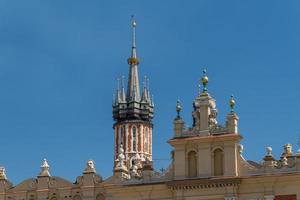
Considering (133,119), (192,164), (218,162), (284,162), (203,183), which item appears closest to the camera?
(284,162)

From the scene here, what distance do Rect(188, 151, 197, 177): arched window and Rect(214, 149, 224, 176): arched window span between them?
169 cm

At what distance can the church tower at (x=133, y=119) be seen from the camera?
117m

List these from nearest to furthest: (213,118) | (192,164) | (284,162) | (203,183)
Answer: (284,162), (203,183), (192,164), (213,118)

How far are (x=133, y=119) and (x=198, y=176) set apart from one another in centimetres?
5795

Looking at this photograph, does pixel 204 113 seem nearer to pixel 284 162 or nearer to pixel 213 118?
pixel 213 118

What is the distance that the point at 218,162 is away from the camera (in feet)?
207

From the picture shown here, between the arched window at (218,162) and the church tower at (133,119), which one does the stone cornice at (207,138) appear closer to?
the arched window at (218,162)

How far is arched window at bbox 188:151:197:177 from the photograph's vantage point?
6378cm

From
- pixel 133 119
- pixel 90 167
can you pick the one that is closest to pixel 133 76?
pixel 133 119

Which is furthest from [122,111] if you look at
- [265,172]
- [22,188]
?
[265,172]

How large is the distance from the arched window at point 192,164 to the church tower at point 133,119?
49.1m

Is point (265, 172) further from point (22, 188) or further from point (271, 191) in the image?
point (22, 188)

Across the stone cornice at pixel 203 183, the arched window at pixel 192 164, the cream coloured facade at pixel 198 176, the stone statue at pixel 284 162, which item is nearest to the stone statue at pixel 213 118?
the cream coloured facade at pixel 198 176

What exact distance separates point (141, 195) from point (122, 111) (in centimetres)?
5723
